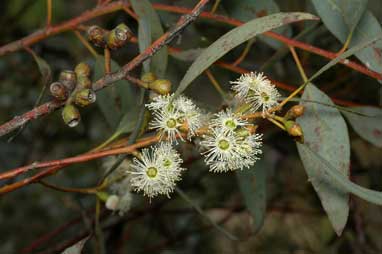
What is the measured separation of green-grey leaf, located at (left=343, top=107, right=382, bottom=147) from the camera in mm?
1684

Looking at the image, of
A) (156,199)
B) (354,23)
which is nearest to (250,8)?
(354,23)

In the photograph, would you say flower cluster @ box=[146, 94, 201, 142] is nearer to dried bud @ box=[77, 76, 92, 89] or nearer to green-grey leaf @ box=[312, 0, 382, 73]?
dried bud @ box=[77, 76, 92, 89]

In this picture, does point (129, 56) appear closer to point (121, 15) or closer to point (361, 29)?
point (121, 15)

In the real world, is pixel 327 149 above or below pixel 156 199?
below

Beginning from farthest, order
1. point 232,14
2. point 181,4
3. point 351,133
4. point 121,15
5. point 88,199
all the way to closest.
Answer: point 88,199
point 121,15
point 351,133
point 181,4
point 232,14

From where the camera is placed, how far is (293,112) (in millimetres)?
1273

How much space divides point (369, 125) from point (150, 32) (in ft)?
2.30

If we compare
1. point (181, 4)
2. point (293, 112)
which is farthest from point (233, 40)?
point (181, 4)

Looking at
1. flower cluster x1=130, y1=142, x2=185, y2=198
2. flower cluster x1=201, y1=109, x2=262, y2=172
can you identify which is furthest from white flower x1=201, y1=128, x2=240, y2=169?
flower cluster x1=130, y1=142, x2=185, y2=198

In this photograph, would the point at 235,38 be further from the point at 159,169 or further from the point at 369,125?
the point at 369,125

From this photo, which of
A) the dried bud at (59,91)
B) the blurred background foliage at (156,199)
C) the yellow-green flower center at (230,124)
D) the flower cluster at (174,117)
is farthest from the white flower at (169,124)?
the blurred background foliage at (156,199)

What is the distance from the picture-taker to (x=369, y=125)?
5.56 ft

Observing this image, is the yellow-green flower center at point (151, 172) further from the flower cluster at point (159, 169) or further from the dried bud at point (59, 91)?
the dried bud at point (59, 91)

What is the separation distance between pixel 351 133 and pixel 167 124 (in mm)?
1414
